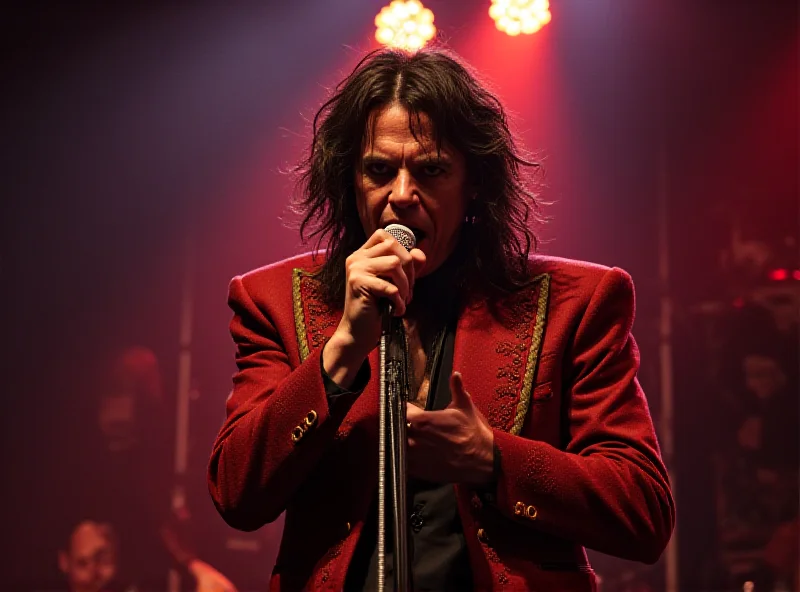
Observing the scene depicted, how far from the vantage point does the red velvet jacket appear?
1769mm

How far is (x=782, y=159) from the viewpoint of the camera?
4.92 meters

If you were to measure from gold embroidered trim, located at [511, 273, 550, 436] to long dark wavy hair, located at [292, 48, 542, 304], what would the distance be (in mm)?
66

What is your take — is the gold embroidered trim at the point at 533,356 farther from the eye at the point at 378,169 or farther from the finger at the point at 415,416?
the eye at the point at 378,169

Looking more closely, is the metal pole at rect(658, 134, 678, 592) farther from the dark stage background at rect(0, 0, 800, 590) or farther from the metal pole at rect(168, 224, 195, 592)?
the metal pole at rect(168, 224, 195, 592)

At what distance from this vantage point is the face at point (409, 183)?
6.58 feet

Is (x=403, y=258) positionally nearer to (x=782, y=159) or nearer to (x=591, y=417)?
(x=591, y=417)

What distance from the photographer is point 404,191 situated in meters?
1.99

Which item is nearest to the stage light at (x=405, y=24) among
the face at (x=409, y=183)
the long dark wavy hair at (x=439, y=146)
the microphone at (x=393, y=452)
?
the long dark wavy hair at (x=439, y=146)

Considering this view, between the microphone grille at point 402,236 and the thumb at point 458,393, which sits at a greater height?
the microphone grille at point 402,236

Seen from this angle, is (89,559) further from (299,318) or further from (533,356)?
(533,356)

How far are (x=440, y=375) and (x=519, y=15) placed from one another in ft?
10.3

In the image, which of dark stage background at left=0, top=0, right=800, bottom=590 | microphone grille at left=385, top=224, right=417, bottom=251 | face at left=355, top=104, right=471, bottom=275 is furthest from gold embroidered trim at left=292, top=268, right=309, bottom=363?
dark stage background at left=0, top=0, right=800, bottom=590

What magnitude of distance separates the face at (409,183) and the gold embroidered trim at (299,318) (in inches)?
8.7

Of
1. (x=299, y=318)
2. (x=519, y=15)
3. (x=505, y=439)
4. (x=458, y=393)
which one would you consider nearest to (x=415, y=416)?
(x=458, y=393)
